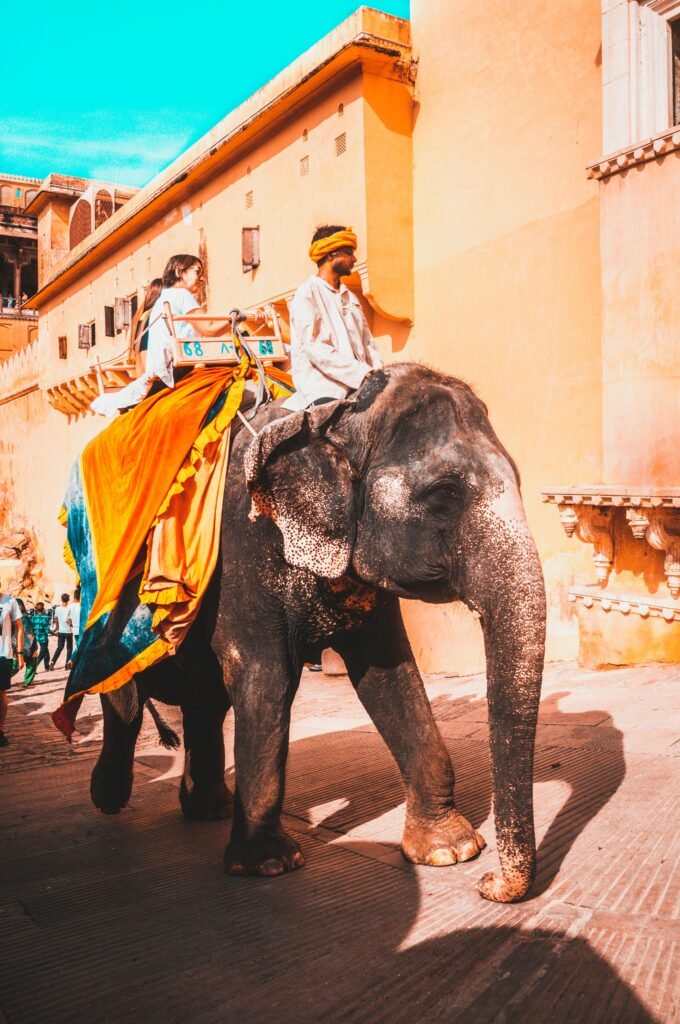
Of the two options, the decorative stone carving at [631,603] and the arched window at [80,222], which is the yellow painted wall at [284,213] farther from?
the decorative stone carving at [631,603]

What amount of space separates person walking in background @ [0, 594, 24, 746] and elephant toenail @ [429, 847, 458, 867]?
5.56 m

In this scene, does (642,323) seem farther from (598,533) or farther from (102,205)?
(102,205)

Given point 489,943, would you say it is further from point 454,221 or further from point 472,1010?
point 454,221

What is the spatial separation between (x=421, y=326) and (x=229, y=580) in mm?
10091

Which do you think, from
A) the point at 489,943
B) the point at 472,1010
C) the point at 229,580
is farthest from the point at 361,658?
the point at 472,1010

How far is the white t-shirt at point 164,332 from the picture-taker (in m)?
4.97

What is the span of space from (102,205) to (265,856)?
25844mm

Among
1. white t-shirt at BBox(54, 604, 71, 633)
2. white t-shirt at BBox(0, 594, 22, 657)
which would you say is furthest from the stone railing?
white t-shirt at BBox(54, 604, 71, 633)

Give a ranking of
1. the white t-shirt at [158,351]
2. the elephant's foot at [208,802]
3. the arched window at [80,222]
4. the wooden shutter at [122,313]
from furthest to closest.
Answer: the arched window at [80,222] < the wooden shutter at [122,313] < the elephant's foot at [208,802] < the white t-shirt at [158,351]

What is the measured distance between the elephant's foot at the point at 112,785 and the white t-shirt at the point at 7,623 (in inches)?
145

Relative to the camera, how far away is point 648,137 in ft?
28.7

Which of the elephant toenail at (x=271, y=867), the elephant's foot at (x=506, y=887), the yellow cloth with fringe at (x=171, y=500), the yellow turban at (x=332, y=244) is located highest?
the yellow turban at (x=332, y=244)

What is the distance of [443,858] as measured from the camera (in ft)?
12.9

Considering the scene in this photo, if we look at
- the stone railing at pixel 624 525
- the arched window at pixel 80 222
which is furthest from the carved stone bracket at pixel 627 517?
the arched window at pixel 80 222
